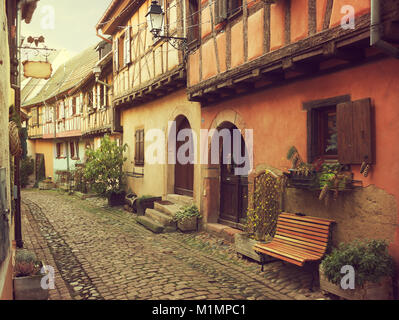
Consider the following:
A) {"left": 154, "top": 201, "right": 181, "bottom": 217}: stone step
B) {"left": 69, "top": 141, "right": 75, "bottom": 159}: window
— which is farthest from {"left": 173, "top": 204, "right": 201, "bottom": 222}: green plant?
{"left": 69, "top": 141, "right": 75, "bottom": 159}: window

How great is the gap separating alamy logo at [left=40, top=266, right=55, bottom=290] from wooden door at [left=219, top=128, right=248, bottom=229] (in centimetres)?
365

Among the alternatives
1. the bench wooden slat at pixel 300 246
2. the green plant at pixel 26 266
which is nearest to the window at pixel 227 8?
the bench wooden slat at pixel 300 246

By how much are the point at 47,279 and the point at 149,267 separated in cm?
171

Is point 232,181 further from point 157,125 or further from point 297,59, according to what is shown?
point 157,125

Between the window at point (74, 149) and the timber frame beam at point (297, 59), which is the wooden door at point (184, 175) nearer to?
the timber frame beam at point (297, 59)

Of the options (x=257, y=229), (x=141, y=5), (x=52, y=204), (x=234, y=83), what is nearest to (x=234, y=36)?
(x=234, y=83)

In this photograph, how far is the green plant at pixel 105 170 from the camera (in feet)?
42.9

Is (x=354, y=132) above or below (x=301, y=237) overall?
above

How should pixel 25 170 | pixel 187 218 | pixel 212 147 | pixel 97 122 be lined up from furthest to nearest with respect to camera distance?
pixel 25 170, pixel 97 122, pixel 187 218, pixel 212 147

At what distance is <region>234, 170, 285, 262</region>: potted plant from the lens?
622 cm

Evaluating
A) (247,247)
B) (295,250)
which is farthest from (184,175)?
(295,250)

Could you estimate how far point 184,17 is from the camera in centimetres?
926

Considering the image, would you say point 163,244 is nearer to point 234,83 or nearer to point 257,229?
point 257,229

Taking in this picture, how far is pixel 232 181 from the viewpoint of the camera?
8.39 meters
